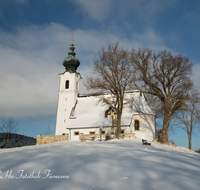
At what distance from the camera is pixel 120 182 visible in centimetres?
497

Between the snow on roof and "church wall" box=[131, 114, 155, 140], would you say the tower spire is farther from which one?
"church wall" box=[131, 114, 155, 140]

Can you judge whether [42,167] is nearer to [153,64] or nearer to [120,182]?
[120,182]

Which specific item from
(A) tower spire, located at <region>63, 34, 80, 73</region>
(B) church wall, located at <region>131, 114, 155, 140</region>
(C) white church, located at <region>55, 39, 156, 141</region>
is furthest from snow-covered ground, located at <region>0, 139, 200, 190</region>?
(A) tower spire, located at <region>63, 34, 80, 73</region>

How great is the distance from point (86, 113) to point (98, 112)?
6.83ft

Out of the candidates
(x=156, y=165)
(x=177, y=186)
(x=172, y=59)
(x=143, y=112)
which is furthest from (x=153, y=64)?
(x=177, y=186)

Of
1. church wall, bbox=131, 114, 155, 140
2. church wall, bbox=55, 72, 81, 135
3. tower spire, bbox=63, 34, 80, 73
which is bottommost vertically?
church wall, bbox=131, 114, 155, 140

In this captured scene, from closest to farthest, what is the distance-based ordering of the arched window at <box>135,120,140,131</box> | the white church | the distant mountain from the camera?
the white church
the arched window at <box>135,120,140,131</box>
the distant mountain

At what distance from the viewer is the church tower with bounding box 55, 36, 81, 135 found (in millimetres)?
32562

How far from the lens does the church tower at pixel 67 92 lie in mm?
32562

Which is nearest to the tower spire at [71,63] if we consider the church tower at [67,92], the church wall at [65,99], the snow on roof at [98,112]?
the church tower at [67,92]

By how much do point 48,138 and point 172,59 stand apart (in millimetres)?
18586

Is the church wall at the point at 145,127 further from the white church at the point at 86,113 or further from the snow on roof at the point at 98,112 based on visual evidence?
the snow on roof at the point at 98,112

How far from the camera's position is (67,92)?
35.3 m

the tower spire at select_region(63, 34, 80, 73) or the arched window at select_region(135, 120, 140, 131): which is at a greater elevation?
the tower spire at select_region(63, 34, 80, 73)
